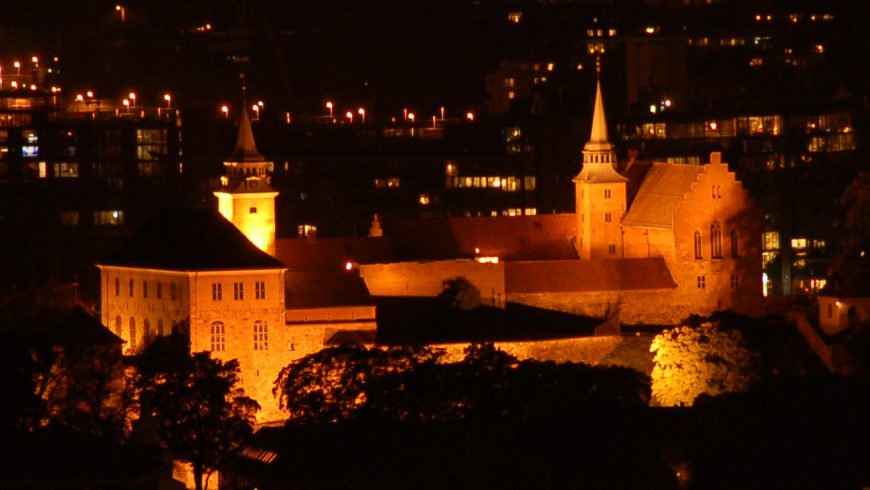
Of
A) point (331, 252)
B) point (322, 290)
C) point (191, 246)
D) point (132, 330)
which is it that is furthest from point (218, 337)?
point (331, 252)

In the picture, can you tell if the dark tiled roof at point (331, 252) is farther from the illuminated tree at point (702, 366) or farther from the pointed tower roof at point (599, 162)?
the illuminated tree at point (702, 366)

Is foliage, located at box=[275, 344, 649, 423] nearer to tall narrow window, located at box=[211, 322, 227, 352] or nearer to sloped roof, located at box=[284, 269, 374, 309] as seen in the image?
tall narrow window, located at box=[211, 322, 227, 352]

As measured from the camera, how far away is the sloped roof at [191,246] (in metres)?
126

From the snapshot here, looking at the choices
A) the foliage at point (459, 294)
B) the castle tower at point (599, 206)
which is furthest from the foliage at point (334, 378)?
the castle tower at point (599, 206)

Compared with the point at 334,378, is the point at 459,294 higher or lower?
higher

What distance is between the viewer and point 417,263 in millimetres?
135500

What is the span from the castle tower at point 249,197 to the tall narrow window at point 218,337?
26.7ft

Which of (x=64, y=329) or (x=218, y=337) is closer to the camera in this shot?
(x=64, y=329)

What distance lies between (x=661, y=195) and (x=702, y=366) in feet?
56.8

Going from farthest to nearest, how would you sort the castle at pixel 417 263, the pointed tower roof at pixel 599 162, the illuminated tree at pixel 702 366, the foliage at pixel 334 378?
the pointed tower roof at pixel 599 162
the castle at pixel 417 263
the illuminated tree at pixel 702 366
the foliage at pixel 334 378

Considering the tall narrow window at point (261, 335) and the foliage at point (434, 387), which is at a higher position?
the tall narrow window at point (261, 335)

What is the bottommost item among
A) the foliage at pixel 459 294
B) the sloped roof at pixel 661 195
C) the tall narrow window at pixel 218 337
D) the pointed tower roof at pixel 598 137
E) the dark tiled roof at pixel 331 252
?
the tall narrow window at pixel 218 337

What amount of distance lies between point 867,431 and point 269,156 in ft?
278

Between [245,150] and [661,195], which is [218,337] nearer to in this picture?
[245,150]
